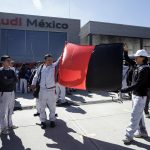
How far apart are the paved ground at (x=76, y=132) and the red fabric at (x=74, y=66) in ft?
3.92

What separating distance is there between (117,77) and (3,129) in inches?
121

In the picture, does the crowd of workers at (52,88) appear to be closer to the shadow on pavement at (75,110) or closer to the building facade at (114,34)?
the shadow on pavement at (75,110)

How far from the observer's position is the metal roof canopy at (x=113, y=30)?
20.8m

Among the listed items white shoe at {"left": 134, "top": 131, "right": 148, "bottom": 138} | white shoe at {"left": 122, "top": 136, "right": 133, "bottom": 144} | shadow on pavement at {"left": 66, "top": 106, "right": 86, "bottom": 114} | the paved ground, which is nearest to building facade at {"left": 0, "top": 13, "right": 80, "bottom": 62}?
shadow on pavement at {"left": 66, "top": 106, "right": 86, "bottom": 114}

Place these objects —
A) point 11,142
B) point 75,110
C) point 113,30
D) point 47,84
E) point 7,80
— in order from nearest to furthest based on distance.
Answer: point 11,142, point 7,80, point 47,84, point 75,110, point 113,30

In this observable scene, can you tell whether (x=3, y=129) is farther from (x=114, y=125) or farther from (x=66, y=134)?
(x=114, y=125)

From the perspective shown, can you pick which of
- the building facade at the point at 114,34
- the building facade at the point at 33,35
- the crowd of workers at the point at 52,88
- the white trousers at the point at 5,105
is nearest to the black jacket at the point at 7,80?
the crowd of workers at the point at 52,88

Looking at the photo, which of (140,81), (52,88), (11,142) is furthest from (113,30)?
(11,142)

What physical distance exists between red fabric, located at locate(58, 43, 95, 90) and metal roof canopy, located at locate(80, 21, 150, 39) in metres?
15.4

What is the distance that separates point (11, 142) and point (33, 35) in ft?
49.4

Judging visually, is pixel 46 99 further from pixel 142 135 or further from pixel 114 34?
pixel 114 34

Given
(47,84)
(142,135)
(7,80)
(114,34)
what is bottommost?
(142,135)

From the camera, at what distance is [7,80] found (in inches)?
228

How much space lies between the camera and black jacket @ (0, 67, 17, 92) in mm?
5750
